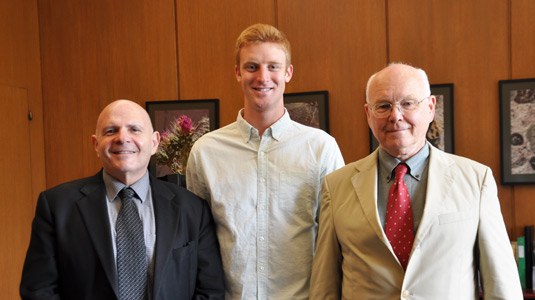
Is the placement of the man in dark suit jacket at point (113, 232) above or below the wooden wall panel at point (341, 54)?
below

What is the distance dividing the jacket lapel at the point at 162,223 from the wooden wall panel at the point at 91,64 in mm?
2908

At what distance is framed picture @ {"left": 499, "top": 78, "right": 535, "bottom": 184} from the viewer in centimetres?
404

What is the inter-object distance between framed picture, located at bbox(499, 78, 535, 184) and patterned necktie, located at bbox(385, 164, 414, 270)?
2722mm

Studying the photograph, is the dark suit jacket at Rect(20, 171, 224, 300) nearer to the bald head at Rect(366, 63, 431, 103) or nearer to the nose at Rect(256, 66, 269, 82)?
the nose at Rect(256, 66, 269, 82)

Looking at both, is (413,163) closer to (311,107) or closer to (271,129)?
(271,129)

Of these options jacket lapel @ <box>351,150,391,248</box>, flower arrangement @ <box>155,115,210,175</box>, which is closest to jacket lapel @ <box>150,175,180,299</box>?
jacket lapel @ <box>351,150,391,248</box>

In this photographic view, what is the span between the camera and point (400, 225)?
1.74 metres

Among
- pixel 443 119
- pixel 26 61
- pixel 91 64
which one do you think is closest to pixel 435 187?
pixel 443 119

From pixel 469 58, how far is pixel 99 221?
11.3 feet

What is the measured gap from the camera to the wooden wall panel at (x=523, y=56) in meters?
4.03

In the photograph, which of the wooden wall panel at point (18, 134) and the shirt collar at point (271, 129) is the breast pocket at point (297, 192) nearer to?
the shirt collar at point (271, 129)

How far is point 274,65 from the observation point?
7.04 ft

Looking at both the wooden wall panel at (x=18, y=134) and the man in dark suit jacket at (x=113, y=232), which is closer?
the man in dark suit jacket at (x=113, y=232)

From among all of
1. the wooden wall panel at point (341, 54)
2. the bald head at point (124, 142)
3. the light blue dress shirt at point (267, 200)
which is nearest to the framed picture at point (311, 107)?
the wooden wall panel at point (341, 54)
